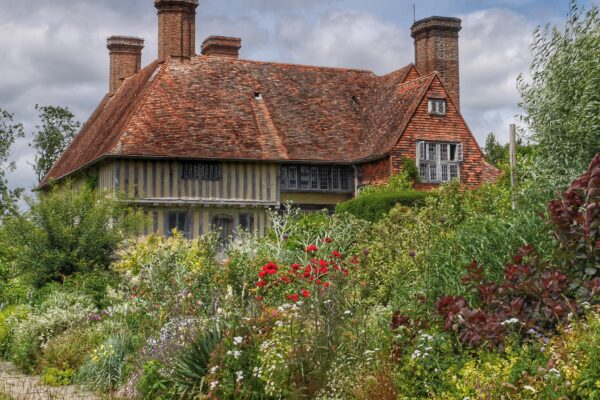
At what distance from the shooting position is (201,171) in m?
28.9

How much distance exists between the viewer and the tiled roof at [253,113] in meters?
28.8

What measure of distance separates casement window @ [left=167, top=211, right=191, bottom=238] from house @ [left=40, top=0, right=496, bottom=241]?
42 millimetres

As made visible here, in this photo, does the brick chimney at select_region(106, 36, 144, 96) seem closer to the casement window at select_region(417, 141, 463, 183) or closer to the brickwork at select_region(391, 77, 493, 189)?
the brickwork at select_region(391, 77, 493, 189)

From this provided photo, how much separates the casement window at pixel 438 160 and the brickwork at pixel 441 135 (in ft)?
0.59

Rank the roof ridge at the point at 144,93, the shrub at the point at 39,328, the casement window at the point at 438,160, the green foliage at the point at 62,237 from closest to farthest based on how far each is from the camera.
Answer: the shrub at the point at 39,328 → the green foliage at the point at 62,237 → the roof ridge at the point at 144,93 → the casement window at the point at 438,160

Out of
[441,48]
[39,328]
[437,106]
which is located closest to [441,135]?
→ [437,106]

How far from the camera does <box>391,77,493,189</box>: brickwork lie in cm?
2961

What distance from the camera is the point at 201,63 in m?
32.0

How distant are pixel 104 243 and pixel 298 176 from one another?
14631 millimetres

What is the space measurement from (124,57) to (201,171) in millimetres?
11609

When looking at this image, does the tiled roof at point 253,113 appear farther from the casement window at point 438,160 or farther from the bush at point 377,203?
the bush at point 377,203

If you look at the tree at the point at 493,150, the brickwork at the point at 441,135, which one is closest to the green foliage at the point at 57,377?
the brickwork at the point at 441,135

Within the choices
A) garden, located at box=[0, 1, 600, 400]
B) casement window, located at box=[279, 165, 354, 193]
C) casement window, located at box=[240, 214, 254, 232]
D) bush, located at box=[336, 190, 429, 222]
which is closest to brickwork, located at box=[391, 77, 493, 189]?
casement window, located at box=[279, 165, 354, 193]

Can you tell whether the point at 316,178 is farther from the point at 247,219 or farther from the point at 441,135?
the point at 441,135
